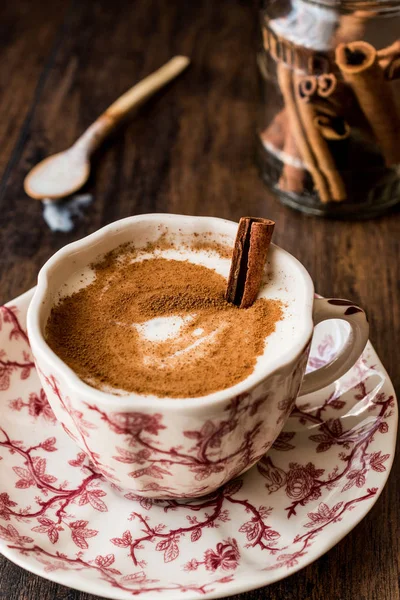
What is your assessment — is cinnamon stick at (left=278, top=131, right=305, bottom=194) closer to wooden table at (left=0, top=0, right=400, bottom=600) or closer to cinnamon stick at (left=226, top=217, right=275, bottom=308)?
wooden table at (left=0, top=0, right=400, bottom=600)

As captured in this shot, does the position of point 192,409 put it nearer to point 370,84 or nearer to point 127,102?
point 370,84

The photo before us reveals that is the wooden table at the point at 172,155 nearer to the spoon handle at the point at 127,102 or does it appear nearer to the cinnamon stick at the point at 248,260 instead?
the spoon handle at the point at 127,102

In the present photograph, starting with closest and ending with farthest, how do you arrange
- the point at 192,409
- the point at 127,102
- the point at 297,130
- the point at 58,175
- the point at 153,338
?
1. the point at 192,409
2. the point at 153,338
3. the point at 297,130
4. the point at 58,175
5. the point at 127,102

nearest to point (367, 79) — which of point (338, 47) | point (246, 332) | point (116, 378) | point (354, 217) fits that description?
point (338, 47)

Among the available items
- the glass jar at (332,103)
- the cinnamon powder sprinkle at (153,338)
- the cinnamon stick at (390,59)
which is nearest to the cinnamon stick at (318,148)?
the glass jar at (332,103)

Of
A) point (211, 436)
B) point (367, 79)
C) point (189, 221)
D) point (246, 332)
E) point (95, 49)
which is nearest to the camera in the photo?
point (211, 436)

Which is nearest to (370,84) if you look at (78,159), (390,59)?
(390,59)

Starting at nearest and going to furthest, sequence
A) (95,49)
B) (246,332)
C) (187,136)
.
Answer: (246,332)
(187,136)
(95,49)

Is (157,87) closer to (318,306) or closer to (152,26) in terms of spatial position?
(152,26)
